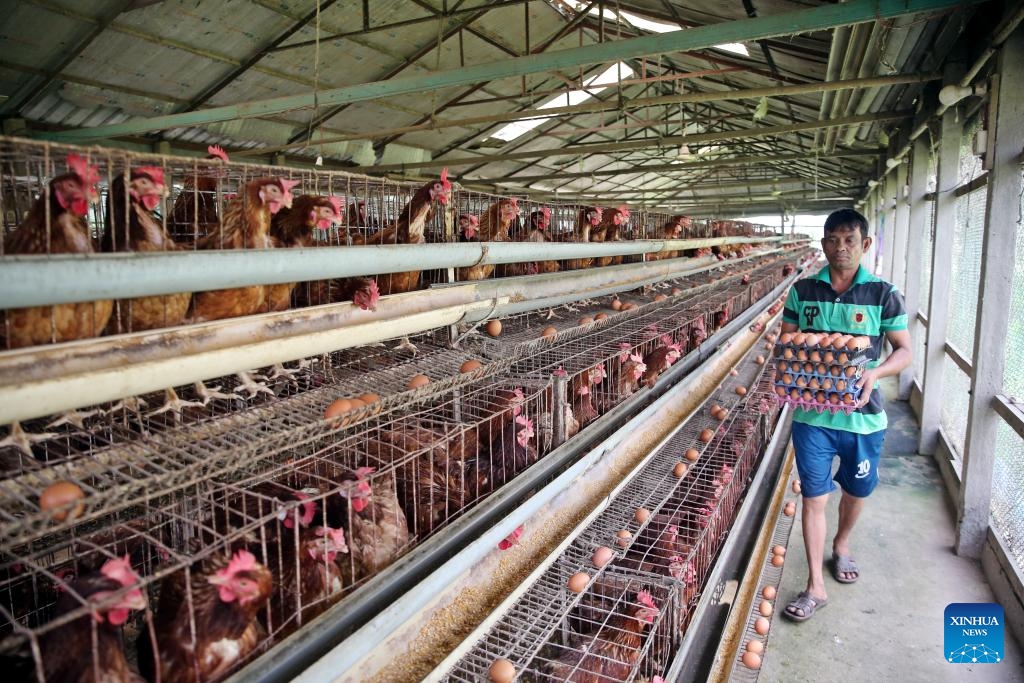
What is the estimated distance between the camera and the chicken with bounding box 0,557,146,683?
95 cm

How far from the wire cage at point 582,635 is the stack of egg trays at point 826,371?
1082 mm

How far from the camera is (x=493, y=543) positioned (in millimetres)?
1668

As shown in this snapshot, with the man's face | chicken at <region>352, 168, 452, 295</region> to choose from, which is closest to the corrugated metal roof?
chicken at <region>352, 168, 452, 295</region>

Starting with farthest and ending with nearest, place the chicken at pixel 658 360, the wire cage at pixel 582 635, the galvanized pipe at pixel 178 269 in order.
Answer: the chicken at pixel 658 360, the wire cage at pixel 582 635, the galvanized pipe at pixel 178 269

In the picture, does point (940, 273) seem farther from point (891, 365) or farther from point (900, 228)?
point (900, 228)

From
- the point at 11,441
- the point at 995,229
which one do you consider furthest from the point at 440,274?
the point at 995,229

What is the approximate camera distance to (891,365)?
2.56m

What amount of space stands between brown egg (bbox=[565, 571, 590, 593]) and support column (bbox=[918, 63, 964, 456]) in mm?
4687

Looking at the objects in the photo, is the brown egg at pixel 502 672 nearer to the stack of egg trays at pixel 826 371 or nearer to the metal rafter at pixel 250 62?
the stack of egg trays at pixel 826 371

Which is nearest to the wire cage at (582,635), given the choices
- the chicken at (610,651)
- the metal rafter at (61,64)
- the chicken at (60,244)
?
the chicken at (610,651)

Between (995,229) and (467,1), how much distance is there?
5640 mm

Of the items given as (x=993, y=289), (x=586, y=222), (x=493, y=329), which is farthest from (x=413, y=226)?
(x=993, y=289)

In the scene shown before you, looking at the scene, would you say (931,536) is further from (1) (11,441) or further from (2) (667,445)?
(1) (11,441)

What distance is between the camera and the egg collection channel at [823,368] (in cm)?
249
